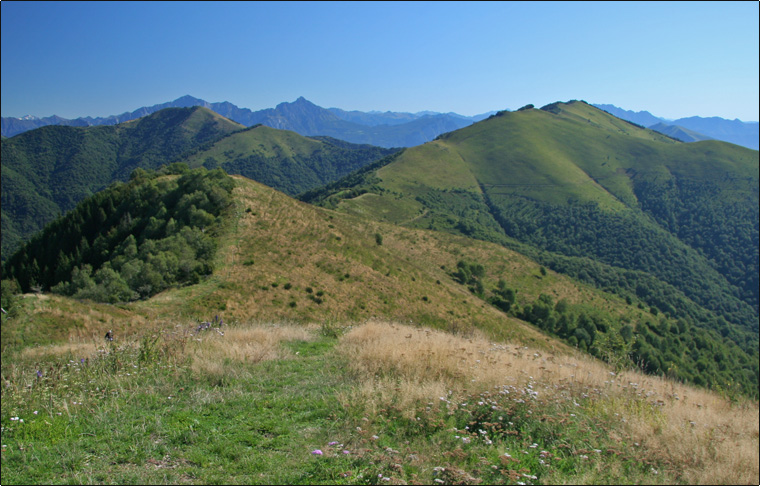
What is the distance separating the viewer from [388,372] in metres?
6.91

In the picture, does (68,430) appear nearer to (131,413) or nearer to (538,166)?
(131,413)

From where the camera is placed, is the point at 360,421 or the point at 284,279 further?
the point at 284,279

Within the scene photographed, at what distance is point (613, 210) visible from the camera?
156m

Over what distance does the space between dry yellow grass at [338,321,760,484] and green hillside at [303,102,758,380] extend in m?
96.3

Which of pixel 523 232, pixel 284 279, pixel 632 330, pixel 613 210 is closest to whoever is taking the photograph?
pixel 284 279

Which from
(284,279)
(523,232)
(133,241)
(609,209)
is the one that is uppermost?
(609,209)

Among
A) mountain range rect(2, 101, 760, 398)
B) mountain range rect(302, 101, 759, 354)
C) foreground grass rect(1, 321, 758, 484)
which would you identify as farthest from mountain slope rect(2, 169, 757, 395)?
mountain range rect(302, 101, 759, 354)

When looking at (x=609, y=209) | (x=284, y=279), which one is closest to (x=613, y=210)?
(x=609, y=209)

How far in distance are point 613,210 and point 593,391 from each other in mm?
175248

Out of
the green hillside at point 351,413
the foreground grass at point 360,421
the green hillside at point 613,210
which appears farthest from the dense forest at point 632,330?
the foreground grass at point 360,421

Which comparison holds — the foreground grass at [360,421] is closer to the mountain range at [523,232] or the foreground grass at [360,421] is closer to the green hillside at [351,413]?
the green hillside at [351,413]

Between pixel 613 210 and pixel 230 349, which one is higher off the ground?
pixel 613 210

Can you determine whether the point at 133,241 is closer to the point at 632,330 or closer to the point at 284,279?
the point at 284,279

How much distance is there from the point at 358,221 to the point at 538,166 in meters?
137
